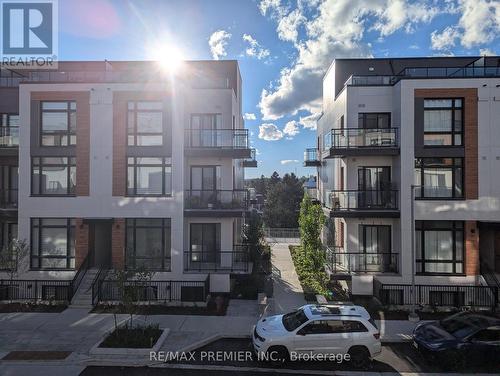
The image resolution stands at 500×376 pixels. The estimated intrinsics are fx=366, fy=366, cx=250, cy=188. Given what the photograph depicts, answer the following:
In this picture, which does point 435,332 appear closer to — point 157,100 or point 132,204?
point 132,204

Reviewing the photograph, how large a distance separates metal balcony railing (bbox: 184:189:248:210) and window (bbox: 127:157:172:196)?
1487mm

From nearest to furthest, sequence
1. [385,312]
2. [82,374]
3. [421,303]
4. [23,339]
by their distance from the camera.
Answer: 1. [82,374]
2. [23,339]
3. [385,312]
4. [421,303]

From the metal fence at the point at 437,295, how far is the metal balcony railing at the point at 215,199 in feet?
24.3

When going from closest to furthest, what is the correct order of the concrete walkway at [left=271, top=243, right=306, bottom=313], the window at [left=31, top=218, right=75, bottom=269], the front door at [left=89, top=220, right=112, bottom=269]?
the concrete walkway at [left=271, top=243, right=306, bottom=313] → the window at [left=31, top=218, right=75, bottom=269] → the front door at [left=89, top=220, right=112, bottom=269]

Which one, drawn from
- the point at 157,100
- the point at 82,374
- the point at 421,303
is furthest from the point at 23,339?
the point at 421,303

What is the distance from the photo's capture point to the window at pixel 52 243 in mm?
17203

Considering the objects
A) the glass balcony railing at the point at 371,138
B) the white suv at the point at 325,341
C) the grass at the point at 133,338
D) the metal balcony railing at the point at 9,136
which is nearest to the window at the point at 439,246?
the glass balcony railing at the point at 371,138

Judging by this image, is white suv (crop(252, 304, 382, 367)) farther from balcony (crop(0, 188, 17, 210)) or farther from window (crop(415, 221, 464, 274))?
balcony (crop(0, 188, 17, 210))

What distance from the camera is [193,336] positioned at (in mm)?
12117

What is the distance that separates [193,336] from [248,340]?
183cm

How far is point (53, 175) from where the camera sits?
17.5 m

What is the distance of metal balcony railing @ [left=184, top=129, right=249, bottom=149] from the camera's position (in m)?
17.9

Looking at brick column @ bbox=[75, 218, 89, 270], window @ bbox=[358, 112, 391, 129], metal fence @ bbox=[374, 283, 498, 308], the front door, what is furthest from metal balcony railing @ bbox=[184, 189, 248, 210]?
metal fence @ bbox=[374, 283, 498, 308]

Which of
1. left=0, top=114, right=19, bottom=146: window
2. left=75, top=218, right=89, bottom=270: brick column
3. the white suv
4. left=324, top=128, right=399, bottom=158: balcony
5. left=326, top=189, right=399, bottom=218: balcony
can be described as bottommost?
the white suv
